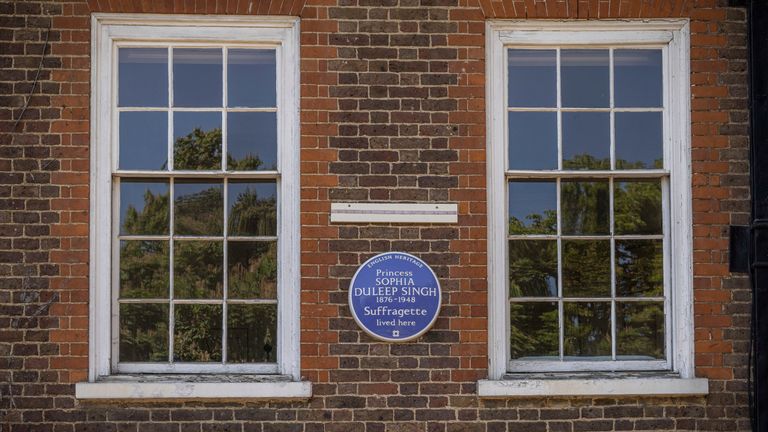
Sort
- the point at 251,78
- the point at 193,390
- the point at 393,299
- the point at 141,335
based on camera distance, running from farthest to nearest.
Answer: the point at 251,78
the point at 141,335
the point at 393,299
the point at 193,390

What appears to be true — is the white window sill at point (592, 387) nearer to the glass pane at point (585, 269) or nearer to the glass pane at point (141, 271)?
the glass pane at point (585, 269)

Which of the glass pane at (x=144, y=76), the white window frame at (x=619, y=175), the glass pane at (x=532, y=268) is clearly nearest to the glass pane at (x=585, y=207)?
the glass pane at (x=532, y=268)

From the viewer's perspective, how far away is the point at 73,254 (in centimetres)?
568

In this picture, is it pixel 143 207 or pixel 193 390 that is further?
pixel 143 207

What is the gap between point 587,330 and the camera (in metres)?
5.95

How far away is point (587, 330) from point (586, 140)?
1.29 m

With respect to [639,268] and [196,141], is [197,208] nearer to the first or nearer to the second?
[196,141]

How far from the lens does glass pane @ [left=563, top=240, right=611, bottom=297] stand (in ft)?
19.5

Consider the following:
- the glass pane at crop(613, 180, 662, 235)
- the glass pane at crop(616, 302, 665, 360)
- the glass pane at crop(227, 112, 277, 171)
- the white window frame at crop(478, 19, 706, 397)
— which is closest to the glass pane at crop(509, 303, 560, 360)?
the white window frame at crop(478, 19, 706, 397)

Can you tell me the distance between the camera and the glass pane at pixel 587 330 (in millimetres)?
5941

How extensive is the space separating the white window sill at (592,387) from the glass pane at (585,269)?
0.60m

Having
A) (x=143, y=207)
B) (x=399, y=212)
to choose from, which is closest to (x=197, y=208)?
(x=143, y=207)

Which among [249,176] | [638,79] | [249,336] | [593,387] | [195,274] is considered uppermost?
[638,79]

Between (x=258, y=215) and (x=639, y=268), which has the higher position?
(x=258, y=215)
